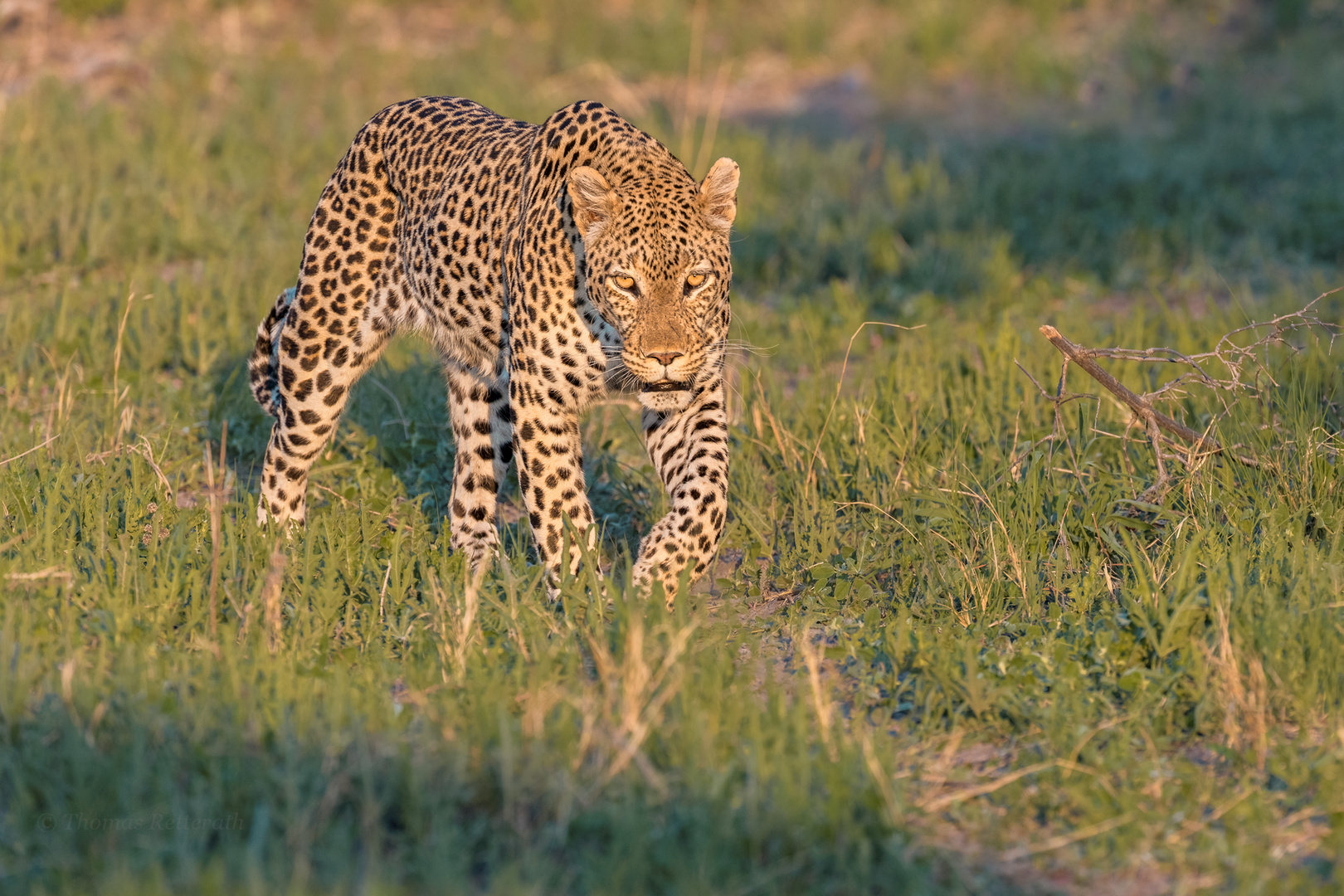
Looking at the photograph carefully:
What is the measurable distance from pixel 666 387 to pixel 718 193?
2.35ft

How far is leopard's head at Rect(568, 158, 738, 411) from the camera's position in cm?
495

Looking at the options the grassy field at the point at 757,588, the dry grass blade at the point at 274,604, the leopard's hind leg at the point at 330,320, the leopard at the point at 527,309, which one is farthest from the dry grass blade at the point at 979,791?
the leopard's hind leg at the point at 330,320

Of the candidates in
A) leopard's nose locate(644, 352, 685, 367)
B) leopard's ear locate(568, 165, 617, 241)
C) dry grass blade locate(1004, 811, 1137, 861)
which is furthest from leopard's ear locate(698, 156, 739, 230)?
dry grass blade locate(1004, 811, 1137, 861)

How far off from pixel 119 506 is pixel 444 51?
37.3 feet

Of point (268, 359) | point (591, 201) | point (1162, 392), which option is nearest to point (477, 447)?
point (268, 359)

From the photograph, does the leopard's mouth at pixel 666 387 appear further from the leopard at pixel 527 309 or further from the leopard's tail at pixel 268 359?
the leopard's tail at pixel 268 359

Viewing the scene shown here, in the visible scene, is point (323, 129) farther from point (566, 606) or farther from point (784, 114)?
point (566, 606)

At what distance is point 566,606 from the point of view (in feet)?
16.0

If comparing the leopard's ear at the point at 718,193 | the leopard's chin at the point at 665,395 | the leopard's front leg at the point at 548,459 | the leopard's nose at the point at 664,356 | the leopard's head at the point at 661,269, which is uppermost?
the leopard's ear at the point at 718,193

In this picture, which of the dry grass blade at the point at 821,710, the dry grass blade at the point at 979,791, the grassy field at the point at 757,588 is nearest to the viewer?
the grassy field at the point at 757,588

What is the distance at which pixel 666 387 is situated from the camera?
5.07 meters

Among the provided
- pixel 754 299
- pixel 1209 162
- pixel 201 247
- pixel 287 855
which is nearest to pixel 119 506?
pixel 287 855

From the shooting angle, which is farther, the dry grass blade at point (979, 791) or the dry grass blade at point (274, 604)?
the dry grass blade at point (274, 604)

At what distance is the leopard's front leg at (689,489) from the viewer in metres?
5.11
